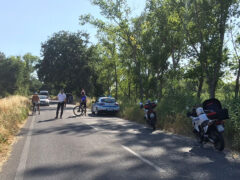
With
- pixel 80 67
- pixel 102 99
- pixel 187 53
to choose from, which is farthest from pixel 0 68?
pixel 187 53

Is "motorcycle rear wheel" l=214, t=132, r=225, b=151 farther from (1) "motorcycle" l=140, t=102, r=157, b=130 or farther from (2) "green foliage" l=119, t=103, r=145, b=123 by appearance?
(2) "green foliage" l=119, t=103, r=145, b=123

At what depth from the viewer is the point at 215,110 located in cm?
768

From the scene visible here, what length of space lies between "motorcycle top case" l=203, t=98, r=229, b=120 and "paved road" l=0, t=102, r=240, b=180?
1.03 m

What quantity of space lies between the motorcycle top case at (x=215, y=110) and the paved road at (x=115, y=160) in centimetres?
103

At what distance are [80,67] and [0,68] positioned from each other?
2275 cm

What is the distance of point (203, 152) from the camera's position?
A: 24.2 feet

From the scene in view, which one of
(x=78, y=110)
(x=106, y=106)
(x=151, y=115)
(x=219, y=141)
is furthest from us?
(x=78, y=110)

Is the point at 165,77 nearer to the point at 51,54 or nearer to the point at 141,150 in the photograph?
the point at 141,150

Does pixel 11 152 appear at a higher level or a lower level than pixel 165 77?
lower

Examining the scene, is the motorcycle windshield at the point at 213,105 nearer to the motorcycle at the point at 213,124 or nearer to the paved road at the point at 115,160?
the motorcycle at the point at 213,124

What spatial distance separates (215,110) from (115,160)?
3458 mm

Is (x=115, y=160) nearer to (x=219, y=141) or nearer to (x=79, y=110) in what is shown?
(x=219, y=141)

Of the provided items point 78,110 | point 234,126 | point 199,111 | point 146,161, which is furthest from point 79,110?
point 146,161

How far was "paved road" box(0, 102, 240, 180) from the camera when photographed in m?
5.22
